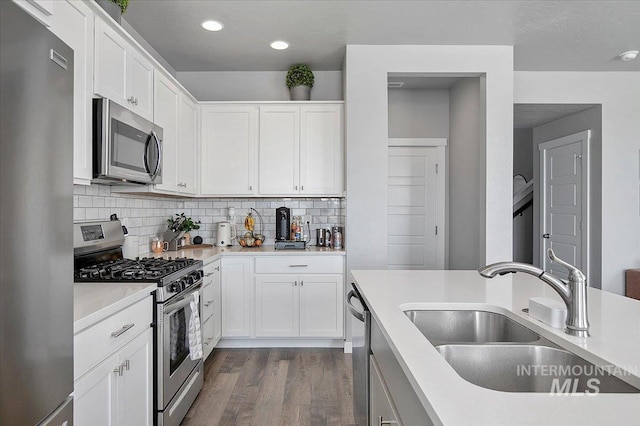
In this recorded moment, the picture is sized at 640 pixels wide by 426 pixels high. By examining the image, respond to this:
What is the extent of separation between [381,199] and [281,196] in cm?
101

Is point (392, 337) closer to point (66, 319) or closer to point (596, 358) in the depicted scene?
point (596, 358)

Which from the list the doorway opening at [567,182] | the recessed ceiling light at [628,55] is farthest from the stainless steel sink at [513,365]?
the doorway opening at [567,182]

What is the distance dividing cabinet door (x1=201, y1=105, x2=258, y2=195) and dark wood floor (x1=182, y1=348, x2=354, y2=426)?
1.56 meters

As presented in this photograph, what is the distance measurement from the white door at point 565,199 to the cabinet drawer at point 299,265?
123 inches

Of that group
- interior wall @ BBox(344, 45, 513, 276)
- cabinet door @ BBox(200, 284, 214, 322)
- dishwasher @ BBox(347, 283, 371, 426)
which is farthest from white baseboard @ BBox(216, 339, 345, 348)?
dishwasher @ BBox(347, 283, 371, 426)

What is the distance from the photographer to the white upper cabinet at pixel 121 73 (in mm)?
2078

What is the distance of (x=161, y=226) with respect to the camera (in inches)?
148

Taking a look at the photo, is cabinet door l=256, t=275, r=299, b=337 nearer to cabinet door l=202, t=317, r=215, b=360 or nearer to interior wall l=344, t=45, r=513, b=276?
cabinet door l=202, t=317, r=215, b=360

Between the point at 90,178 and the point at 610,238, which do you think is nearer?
the point at 90,178

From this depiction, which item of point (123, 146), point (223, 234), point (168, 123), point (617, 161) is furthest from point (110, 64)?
point (617, 161)

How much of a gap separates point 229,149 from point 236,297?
143 cm

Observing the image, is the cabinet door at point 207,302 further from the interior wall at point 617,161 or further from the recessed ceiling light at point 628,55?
the recessed ceiling light at point 628,55

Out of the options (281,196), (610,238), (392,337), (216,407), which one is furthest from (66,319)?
(610,238)

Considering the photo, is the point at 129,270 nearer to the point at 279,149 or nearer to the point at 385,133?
the point at 279,149
